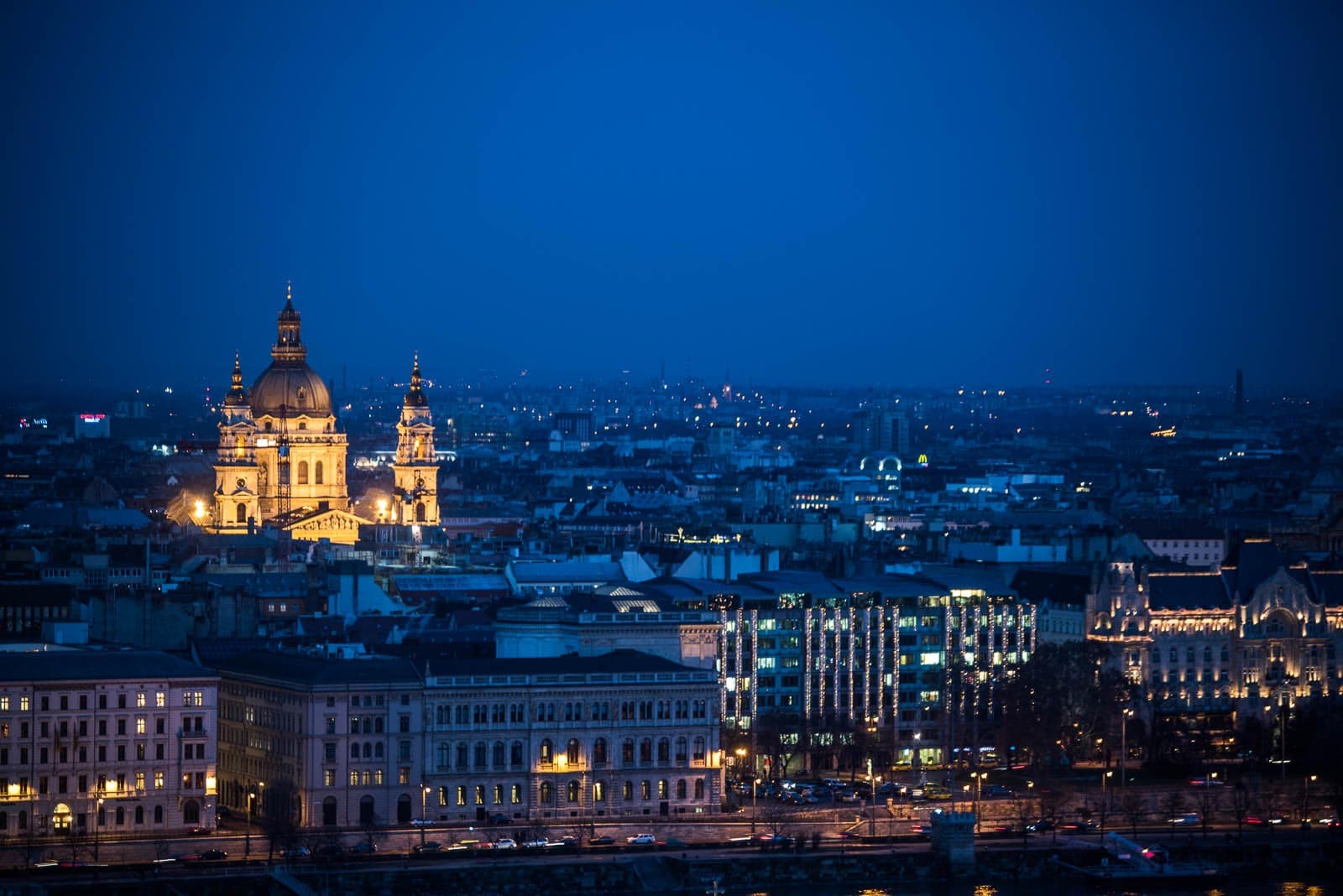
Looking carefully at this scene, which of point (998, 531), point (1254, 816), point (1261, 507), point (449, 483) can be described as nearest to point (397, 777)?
point (1254, 816)

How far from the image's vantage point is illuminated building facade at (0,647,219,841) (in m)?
66.7

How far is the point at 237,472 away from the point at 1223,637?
47996mm

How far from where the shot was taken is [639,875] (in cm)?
6438

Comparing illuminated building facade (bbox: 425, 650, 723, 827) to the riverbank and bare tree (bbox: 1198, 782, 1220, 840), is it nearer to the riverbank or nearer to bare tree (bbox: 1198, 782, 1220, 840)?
the riverbank

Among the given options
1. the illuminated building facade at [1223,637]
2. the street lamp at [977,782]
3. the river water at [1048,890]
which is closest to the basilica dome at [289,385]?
the illuminated building facade at [1223,637]

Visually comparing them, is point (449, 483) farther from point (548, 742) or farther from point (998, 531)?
point (548, 742)

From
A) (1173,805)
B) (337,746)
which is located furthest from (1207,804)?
(337,746)

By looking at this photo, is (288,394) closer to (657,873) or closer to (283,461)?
(283,461)

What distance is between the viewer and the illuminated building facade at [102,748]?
66.7 m

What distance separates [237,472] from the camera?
127 m

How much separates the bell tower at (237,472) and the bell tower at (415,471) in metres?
4.67

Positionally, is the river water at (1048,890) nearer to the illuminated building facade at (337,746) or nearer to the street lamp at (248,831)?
the illuminated building facade at (337,746)

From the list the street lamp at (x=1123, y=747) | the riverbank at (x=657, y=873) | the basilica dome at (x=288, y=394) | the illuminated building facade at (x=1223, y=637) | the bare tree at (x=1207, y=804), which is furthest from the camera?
the basilica dome at (x=288, y=394)

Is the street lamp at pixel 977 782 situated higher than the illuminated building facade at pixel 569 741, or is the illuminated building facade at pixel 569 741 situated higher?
the illuminated building facade at pixel 569 741
